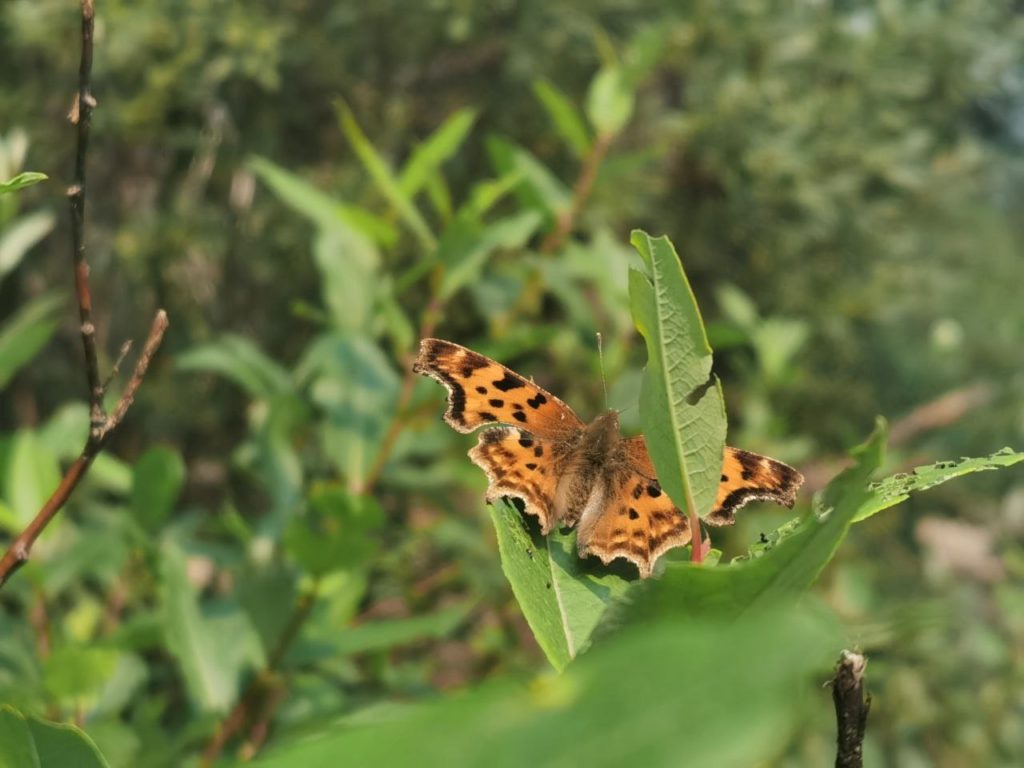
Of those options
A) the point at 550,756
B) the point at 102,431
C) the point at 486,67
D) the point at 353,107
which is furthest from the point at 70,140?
the point at 550,756

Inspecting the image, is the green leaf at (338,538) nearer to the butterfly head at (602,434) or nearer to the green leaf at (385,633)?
the green leaf at (385,633)

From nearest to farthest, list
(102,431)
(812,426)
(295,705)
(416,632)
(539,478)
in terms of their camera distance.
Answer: (102,431) < (539,478) < (416,632) < (295,705) < (812,426)

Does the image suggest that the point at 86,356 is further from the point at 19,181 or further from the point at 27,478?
the point at 27,478

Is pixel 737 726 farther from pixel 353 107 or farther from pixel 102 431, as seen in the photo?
pixel 353 107

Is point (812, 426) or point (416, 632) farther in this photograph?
point (812, 426)

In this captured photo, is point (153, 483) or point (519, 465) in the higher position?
point (519, 465)

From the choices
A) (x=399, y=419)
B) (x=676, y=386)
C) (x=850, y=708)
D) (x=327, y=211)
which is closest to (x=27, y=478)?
(x=399, y=419)
